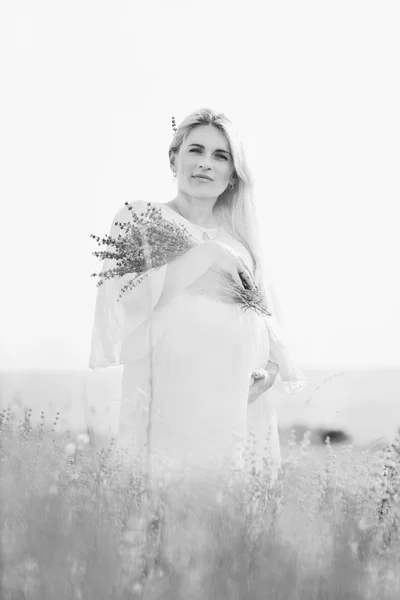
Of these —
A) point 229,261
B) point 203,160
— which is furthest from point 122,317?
point 203,160

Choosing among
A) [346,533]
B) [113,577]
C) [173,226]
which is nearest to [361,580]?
[346,533]

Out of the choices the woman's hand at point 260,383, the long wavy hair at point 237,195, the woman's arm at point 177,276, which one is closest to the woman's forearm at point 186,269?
the woman's arm at point 177,276

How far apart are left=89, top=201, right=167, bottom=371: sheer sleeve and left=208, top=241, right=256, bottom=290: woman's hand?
0.96 ft

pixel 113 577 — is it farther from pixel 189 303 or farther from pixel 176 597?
pixel 189 303

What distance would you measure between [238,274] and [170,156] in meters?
0.94

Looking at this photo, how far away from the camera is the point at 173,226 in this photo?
4.19 meters

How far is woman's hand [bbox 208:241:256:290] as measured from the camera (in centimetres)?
406

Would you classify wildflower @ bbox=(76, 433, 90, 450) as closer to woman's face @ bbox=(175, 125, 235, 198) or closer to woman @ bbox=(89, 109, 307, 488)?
woman @ bbox=(89, 109, 307, 488)

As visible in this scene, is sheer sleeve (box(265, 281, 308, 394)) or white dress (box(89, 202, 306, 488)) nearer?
white dress (box(89, 202, 306, 488))

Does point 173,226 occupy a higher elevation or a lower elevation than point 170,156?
lower

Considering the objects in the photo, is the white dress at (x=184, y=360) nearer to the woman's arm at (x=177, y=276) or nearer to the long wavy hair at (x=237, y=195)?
the woman's arm at (x=177, y=276)

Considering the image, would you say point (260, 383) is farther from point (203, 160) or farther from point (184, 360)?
point (203, 160)

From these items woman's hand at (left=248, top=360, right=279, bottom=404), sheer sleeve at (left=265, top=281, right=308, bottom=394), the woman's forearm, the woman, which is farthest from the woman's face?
woman's hand at (left=248, top=360, right=279, bottom=404)

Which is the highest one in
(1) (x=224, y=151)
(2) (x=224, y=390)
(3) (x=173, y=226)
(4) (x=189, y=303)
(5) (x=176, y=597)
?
(1) (x=224, y=151)
